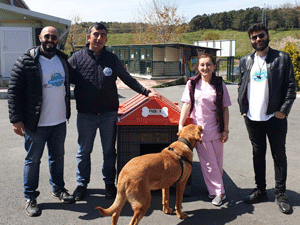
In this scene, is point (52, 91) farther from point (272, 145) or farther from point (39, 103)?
point (272, 145)

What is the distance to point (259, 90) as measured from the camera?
337 cm

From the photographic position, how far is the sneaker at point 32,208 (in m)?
3.25

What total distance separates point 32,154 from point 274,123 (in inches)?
105

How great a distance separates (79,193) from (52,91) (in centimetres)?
127

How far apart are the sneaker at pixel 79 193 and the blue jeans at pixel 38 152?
30 cm

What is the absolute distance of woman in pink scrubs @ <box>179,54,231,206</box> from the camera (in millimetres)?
3430

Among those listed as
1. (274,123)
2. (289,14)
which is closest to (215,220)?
A: (274,123)

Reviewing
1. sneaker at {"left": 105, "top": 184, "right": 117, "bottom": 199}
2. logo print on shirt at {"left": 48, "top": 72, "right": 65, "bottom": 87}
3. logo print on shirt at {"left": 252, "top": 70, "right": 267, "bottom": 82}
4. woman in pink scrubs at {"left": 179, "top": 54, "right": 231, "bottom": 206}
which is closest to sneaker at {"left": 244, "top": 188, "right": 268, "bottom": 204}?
woman in pink scrubs at {"left": 179, "top": 54, "right": 231, "bottom": 206}

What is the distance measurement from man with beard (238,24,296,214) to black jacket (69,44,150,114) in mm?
1540

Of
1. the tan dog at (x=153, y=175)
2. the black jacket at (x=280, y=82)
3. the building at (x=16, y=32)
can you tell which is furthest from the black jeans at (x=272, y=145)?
the building at (x=16, y=32)

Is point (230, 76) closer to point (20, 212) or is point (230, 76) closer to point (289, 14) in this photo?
point (20, 212)

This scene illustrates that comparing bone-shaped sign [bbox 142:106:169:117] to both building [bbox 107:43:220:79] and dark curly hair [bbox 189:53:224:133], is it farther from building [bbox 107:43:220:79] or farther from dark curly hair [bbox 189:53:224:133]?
building [bbox 107:43:220:79]

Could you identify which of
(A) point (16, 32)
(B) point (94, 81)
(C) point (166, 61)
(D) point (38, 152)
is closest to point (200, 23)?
(C) point (166, 61)

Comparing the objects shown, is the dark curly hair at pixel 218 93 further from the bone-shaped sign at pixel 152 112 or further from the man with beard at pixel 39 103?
the man with beard at pixel 39 103
